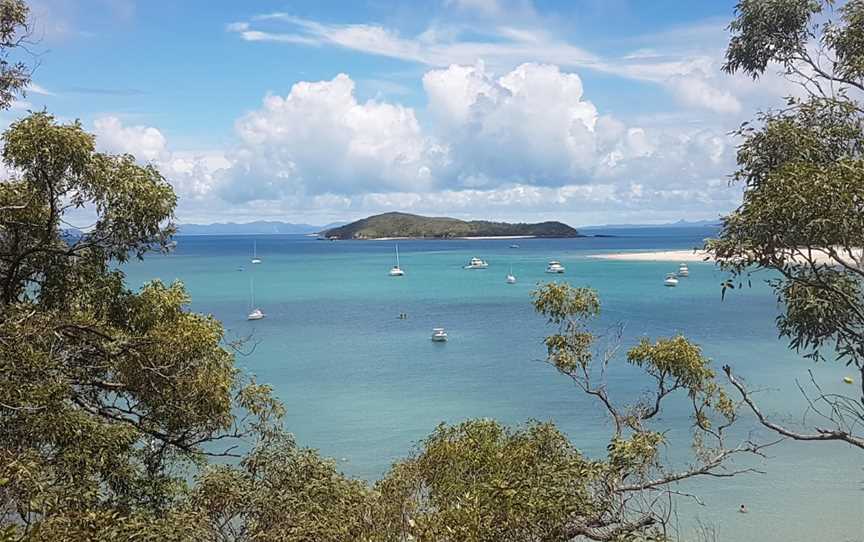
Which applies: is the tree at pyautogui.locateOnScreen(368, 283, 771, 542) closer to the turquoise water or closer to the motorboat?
the turquoise water

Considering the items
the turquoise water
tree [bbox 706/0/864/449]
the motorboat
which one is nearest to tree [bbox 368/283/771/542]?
tree [bbox 706/0/864/449]

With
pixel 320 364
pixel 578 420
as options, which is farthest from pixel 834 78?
pixel 320 364

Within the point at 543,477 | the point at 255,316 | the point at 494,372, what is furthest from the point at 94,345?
the point at 255,316

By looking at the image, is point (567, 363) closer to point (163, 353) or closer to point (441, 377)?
point (163, 353)

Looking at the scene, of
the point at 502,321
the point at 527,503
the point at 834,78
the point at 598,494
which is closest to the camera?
the point at 527,503

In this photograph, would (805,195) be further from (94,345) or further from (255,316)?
(255,316)

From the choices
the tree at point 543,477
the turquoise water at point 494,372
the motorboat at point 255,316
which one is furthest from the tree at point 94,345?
the motorboat at point 255,316
